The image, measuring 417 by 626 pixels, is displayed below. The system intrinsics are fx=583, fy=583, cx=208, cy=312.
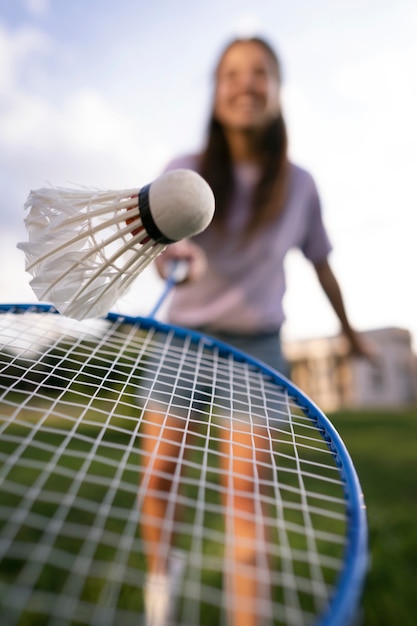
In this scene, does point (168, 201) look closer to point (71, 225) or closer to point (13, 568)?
point (71, 225)

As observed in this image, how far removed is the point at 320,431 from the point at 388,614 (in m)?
1.07

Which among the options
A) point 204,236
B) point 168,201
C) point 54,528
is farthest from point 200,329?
point 54,528

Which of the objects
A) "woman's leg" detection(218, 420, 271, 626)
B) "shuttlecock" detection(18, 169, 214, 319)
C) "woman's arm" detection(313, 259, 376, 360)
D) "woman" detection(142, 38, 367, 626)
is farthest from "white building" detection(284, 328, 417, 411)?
"shuttlecock" detection(18, 169, 214, 319)

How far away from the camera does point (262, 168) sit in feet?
7.43

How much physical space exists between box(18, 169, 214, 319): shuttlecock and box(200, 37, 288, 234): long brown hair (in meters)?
1.03

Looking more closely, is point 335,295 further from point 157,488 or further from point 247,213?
point 157,488

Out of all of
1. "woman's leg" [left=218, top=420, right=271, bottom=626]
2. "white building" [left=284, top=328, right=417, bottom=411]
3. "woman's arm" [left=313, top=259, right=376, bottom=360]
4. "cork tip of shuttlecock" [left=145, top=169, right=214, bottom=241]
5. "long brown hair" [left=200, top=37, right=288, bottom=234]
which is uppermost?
"cork tip of shuttlecock" [left=145, top=169, right=214, bottom=241]

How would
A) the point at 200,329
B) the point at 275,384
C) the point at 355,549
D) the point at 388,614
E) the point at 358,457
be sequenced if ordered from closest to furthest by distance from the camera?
the point at 355,549 → the point at 275,384 → the point at 388,614 → the point at 200,329 → the point at 358,457

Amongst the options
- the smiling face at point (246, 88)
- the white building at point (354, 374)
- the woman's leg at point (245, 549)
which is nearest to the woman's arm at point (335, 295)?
the smiling face at point (246, 88)

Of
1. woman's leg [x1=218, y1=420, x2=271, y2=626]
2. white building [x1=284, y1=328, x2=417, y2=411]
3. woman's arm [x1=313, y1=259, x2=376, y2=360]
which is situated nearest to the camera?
woman's leg [x1=218, y1=420, x2=271, y2=626]

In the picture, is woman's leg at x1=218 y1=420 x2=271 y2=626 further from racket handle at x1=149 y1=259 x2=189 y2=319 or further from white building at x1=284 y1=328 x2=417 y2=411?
white building at x1=284 y1=328 x2=417 y2=411

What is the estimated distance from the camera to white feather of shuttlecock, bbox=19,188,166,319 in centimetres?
114

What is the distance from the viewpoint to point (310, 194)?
2.28 m

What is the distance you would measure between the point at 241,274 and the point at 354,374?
937 centimetres
